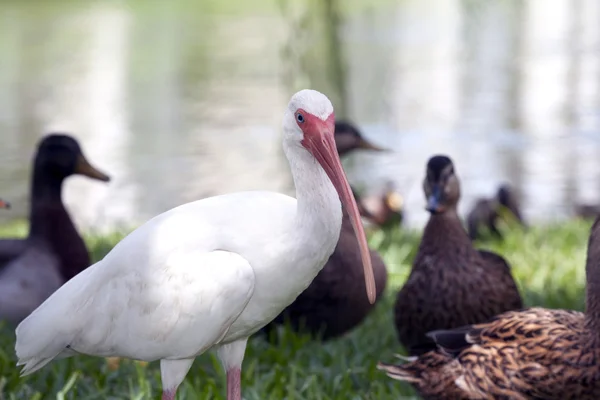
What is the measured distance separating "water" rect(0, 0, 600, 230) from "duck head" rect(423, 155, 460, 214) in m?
4.63

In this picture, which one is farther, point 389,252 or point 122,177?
point 122,177

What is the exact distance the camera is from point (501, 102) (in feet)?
54.2

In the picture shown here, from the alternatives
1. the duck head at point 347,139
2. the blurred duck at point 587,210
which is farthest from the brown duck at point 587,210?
the duck head at point 347,139

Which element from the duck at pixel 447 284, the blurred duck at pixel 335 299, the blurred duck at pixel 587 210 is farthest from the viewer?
the blurred duck at pixel 587 210

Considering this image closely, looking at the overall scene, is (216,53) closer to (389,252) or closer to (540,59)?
(540,59)

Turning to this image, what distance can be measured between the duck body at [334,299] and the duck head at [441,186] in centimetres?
51

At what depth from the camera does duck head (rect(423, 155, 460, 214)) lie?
4961mm

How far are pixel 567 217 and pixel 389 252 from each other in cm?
364

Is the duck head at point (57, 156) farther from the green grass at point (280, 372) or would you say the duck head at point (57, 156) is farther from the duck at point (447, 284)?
the duck at point (447, 284)

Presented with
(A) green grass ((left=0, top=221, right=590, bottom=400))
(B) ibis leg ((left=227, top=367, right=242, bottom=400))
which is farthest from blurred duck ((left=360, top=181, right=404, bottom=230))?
(B) ibis leg ((left=227, top=367, right=242, bottom=400))

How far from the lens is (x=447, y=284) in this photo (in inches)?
186

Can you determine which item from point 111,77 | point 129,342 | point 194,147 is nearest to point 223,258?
point 129,342

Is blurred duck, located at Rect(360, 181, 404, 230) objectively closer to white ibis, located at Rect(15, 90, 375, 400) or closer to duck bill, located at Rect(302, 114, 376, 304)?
white ibis, located at Rect(15, 90, 375, 400)

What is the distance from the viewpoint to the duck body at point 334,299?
17.0 ft
